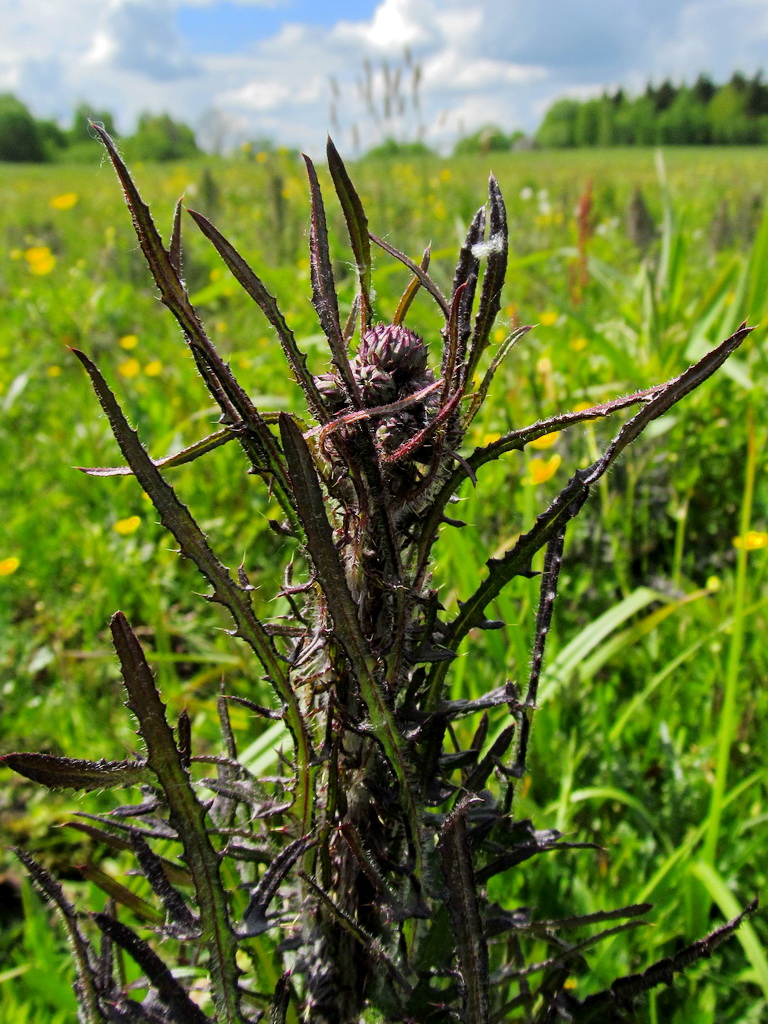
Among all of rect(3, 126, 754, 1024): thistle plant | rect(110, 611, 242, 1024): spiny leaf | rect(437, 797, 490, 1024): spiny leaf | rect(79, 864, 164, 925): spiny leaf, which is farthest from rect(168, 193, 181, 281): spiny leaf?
rect(79, 864, 164, 925): spiny leaf

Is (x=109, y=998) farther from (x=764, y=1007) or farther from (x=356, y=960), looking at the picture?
(x=764, y=1007)

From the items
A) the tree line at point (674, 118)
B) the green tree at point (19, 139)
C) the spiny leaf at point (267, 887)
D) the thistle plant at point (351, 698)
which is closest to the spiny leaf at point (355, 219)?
the thistle plant at point (351, 698)

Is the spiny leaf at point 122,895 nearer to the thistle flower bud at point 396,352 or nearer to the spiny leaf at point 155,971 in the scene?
the spiny leaf at point 155,971

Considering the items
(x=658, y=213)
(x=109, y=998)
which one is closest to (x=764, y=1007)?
(x=109, y=998)

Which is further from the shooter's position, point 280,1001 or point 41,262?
point 41,262

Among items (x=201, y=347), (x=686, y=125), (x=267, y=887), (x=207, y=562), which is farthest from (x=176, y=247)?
(x=686, y=125)

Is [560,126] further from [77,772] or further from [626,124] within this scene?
[77,772]

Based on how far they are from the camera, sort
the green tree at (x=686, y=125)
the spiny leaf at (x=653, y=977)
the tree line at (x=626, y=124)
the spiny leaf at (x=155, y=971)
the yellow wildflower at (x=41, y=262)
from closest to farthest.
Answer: the spiny leaf at (x=155, y=971)
the spiny leaf at (x=653, y=977)
the yellow wildflower at (x=41, y=262)
the tree line at (x=626, y=124)
the green tree at (x=686, y=125)
